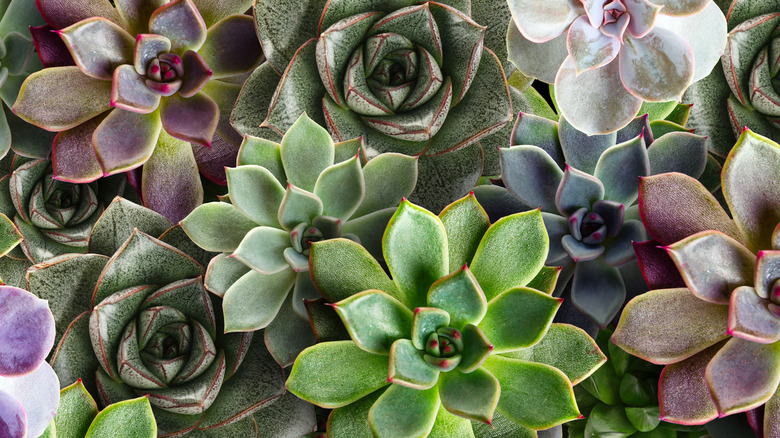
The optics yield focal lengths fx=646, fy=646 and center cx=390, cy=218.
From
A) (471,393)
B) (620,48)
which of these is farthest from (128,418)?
(620,48)

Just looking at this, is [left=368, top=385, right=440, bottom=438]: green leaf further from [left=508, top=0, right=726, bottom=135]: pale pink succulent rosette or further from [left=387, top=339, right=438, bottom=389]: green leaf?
[left=508, top=0, right=726, bottom=135]: pale pink succulent rosette

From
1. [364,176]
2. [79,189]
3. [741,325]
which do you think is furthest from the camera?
[79,189]

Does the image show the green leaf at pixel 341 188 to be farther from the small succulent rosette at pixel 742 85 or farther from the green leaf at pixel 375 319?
the small succulent rosette at pixel 742 85

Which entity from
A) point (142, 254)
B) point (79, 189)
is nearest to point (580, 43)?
point (142, 254)

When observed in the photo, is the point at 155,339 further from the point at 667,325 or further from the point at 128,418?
the point at 667,325

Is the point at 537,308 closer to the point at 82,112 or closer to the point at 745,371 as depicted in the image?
the point at 745,371

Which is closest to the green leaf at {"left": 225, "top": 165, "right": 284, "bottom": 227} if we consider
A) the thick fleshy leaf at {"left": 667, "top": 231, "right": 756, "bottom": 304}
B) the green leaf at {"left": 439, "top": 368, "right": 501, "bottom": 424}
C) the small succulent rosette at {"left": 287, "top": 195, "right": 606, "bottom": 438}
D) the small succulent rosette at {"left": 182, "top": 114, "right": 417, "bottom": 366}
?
the small succulent rosette at {"left": 182, "top": 114, "right": 417, "bottom": 366}
